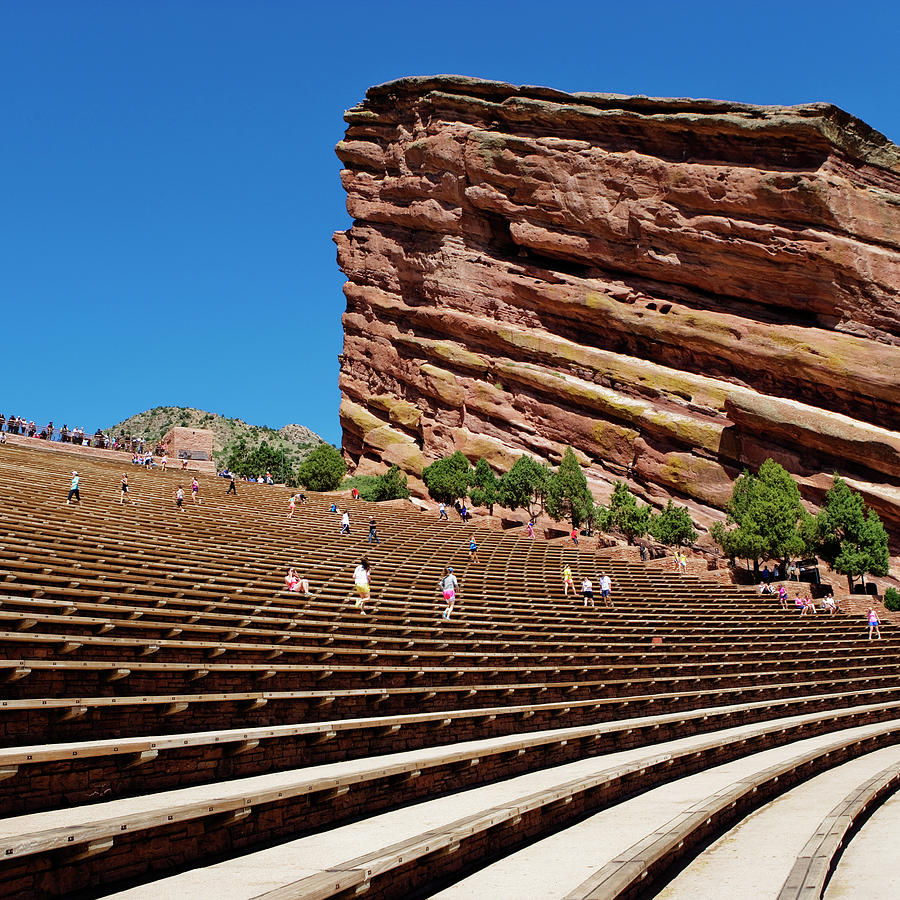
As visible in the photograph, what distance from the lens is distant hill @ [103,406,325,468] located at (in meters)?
132

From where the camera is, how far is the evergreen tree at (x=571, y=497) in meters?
50.8

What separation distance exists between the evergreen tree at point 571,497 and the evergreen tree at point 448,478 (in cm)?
574

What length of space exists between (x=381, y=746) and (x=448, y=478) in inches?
1753

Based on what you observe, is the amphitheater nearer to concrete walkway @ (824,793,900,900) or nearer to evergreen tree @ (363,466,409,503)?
concrete walkway @ (824,793,900,900)

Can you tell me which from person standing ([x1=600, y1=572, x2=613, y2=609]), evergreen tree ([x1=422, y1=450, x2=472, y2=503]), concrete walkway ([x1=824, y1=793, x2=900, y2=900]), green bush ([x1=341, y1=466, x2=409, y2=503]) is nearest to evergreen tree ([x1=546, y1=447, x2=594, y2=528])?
evergreen tree ([x1=422, y1=450, x2=472, y2=503])

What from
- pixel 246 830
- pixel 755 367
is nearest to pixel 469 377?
pixel 755 367

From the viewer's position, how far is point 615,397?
60000 millimetres

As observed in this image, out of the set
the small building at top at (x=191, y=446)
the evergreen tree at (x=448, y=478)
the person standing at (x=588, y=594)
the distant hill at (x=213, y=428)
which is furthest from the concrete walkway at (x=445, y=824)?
the distant hill at (x=213, y=428)

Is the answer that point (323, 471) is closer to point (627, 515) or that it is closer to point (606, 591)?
point (627, 515)

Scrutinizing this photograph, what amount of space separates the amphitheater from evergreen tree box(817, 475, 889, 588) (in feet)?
78.9

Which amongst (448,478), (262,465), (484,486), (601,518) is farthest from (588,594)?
(262,465)

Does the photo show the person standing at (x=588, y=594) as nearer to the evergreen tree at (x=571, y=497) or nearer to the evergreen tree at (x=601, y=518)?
the evergreen tree at (x=571, y=497)

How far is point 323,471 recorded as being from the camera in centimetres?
5453

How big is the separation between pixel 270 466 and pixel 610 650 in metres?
60.0
